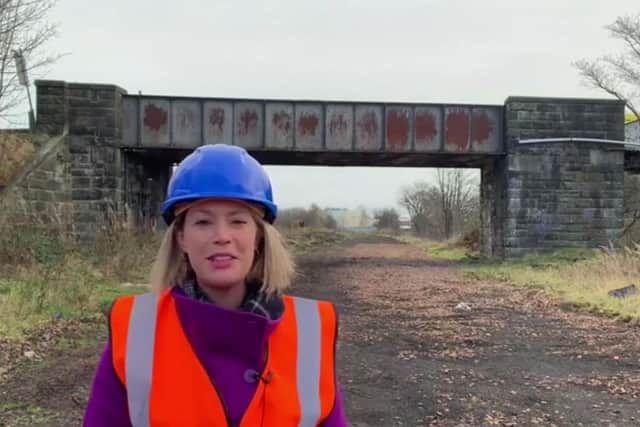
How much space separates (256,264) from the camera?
2.04m

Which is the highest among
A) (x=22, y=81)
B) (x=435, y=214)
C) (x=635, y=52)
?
(x=635, y=52)

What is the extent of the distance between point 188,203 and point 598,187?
22666mm

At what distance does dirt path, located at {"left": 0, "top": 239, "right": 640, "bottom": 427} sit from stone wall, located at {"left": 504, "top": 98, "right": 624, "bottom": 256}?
952 cm

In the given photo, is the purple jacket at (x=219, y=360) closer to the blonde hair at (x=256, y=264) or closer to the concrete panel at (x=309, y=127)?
the blonde hair at (x=256, y=264)

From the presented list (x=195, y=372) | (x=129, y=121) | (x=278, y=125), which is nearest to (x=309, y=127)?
(x=278, y=125)

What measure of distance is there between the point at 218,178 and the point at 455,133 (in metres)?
21.2

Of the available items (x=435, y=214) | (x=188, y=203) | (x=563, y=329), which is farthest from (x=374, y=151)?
(x=435, y=214)

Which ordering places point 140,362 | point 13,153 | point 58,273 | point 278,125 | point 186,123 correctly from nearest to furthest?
point 140,362 < point 58,273 < point 13,153 < point 186,123 < point 278,125

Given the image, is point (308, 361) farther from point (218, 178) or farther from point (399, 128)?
point (399, 128)

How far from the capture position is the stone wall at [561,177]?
22031 mm

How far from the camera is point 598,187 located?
2231 cm

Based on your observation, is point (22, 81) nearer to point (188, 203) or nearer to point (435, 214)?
point (188, 203)

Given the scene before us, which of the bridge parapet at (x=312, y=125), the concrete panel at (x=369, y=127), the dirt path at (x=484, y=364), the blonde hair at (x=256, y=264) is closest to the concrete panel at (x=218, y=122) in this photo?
the bridge parapet at (x=312, y=125)

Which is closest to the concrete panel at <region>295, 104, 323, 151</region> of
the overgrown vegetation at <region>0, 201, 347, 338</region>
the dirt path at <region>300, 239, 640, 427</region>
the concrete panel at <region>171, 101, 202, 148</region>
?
the concrete panel at <region>171, 101, 202, 148</region>
